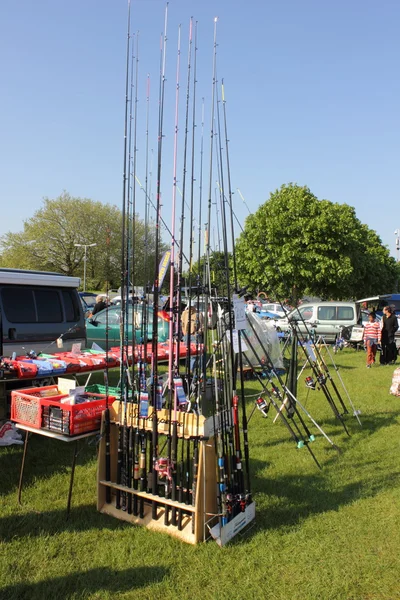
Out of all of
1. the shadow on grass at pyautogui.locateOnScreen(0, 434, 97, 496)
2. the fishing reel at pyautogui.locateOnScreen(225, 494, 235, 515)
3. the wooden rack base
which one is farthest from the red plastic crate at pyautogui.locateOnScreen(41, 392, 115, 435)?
the fishing reel at pyautogui.locateOnScreen(225, 494, 235, 515)

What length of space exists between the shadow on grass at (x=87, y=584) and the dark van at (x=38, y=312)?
4.30 metres

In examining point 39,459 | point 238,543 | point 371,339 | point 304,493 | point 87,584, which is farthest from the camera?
point 371,339

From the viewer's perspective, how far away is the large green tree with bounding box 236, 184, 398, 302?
25.3 meters

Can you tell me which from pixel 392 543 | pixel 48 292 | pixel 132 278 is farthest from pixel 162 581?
pixel 48 292

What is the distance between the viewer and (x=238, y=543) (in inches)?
131

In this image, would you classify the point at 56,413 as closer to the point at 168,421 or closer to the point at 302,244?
the point at 168,421

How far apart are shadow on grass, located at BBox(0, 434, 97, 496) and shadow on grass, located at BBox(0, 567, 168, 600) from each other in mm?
1377

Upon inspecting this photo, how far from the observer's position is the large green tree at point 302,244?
82.9 ft

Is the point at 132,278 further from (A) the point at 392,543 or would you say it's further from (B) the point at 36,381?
(A) the point at 392,543

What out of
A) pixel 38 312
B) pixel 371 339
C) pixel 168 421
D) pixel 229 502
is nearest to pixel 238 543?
pixel 229 502

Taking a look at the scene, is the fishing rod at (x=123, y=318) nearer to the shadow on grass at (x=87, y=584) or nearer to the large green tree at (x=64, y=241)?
the shadow on grass at (x=87, y=584)

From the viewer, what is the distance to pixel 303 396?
8125 mm

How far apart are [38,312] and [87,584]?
5006 millimetres

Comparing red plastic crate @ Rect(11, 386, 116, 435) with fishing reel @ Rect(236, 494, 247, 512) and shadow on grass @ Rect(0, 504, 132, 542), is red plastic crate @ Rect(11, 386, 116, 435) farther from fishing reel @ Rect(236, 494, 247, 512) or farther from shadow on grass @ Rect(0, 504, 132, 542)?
fishing reel @ Rect(236, 494, 247, 512)
